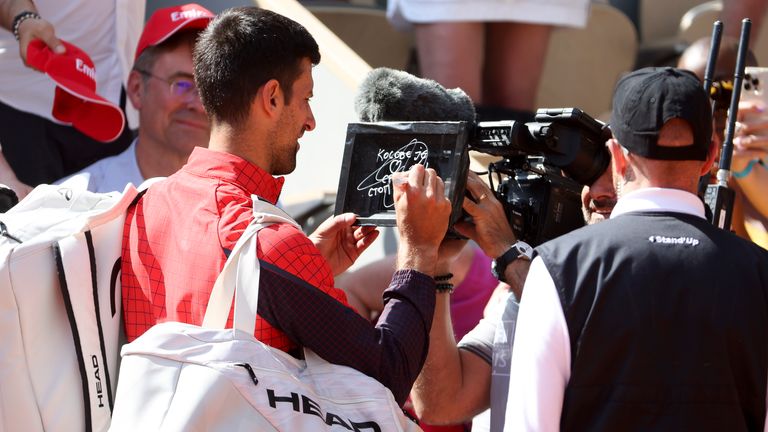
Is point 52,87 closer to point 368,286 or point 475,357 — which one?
point 368,286

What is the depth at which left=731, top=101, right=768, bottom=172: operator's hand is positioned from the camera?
135 inches

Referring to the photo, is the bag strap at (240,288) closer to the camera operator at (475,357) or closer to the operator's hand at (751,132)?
the camera operator at (475,357)

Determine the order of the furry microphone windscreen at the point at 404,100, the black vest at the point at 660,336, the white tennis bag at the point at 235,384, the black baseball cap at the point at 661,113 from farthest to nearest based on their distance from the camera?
the furry microphone windscreen at the point at 404,100 → the black baseball cap at the point at 661,113 → the black vest at the point at 660,336 → the white tennis bag at the point at 235,384

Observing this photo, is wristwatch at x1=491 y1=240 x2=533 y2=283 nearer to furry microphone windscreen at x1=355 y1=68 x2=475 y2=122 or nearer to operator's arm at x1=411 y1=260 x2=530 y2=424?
operator's arm at x1=411 y1=260 x2=530 y2=424

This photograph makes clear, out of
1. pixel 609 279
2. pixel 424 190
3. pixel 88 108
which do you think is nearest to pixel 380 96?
pixel 424 190

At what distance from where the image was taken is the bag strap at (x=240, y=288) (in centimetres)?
217

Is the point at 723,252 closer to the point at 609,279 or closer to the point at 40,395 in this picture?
the point at 609,279

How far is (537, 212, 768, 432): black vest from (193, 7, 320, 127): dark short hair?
2.33 ft

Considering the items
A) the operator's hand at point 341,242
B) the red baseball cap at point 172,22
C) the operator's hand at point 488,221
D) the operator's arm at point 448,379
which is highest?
the red baseball cap at point 172,22

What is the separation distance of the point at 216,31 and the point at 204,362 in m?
0.84

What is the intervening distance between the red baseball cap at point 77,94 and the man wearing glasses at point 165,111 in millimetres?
117

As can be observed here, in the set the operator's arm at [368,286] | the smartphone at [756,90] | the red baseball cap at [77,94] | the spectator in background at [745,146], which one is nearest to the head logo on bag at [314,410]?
the spectator in background at [745,146]

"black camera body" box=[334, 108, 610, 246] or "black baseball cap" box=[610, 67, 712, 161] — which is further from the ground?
"black baseball cap" box=[610, 67, 712, 161]

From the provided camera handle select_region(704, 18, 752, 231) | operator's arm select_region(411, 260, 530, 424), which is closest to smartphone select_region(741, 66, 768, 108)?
camera handle select_region(704, 18, 752, 231)
